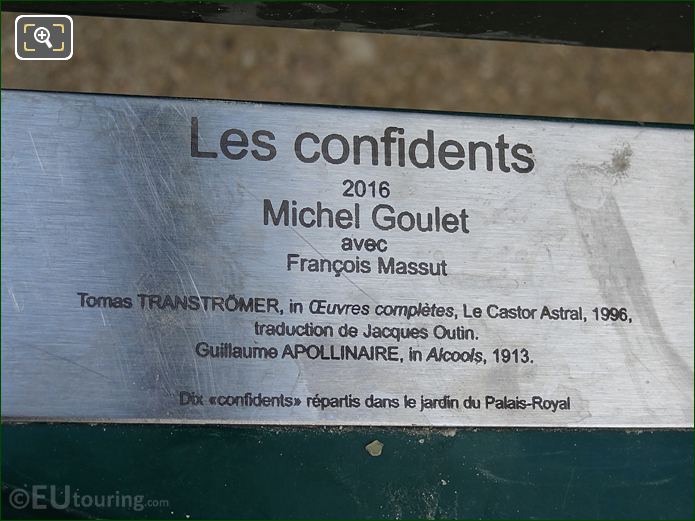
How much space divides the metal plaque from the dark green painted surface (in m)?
0.04

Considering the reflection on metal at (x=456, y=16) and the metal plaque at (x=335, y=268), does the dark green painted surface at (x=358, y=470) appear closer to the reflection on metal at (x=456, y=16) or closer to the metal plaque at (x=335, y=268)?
the metal plaque at (x=335, y=268)

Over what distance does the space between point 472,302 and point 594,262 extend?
0.28 metres

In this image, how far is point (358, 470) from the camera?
160 centimetres

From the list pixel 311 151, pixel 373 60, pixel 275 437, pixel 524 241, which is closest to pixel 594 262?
pixel 524 241

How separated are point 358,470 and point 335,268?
39cm

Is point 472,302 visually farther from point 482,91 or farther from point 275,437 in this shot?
point 482,91

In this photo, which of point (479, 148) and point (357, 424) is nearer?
point (357, 424)

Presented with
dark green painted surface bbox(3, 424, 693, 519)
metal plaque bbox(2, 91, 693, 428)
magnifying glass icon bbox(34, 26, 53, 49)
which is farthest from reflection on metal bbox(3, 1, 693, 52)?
dark green painted surface bbox(3, 424, 693, 519)

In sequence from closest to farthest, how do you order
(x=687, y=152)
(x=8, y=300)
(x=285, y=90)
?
(x=8, y=300), (x=687, y=152), (x=285, y=90)

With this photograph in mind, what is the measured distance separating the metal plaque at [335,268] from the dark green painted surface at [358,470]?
4cm

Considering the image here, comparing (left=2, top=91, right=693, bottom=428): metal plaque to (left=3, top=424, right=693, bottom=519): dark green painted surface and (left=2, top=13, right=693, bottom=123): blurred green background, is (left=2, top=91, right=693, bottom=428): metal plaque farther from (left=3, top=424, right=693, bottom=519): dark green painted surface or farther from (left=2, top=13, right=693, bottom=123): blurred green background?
(left=2, top=13, right=693, bottom=123): blurred green background

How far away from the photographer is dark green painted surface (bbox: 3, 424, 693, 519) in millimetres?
1527

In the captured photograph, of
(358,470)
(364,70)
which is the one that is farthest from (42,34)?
(358,470)

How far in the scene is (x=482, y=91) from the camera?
7.92 feet
